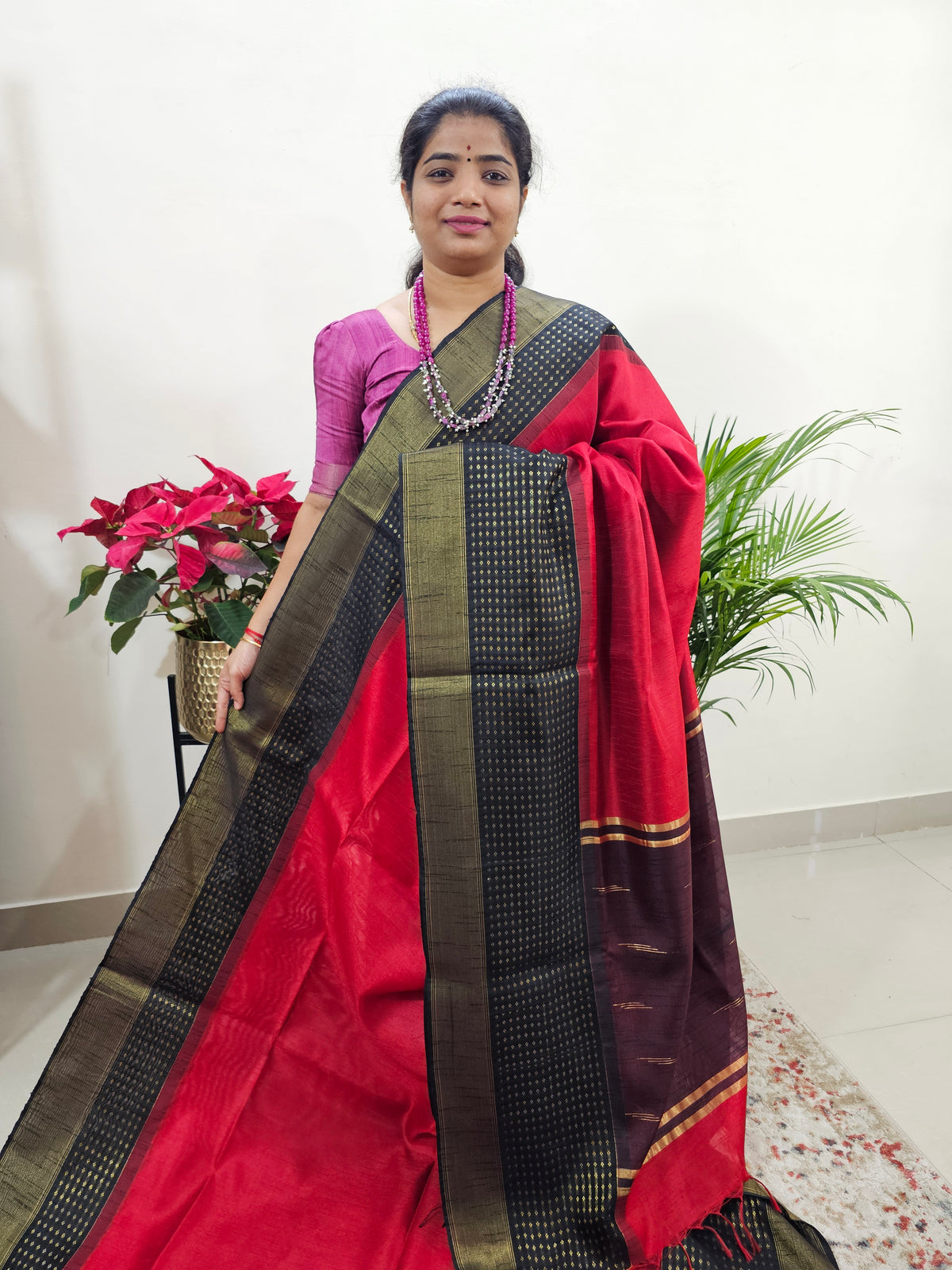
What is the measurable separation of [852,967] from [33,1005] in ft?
4.93

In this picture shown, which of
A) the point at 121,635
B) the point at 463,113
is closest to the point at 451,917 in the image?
the point at 121,635

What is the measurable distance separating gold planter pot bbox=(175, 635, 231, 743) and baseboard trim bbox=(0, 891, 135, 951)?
0.58m

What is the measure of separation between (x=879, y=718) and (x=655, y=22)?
1530mm

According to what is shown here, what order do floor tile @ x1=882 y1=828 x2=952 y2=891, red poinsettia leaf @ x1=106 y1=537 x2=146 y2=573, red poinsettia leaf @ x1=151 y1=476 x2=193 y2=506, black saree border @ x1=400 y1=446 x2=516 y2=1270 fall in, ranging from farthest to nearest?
1. floor tile @ x1=882 y1=828 x2=952 y2=891
2. red poinsettia leaf @ x1=151 y1=476 x2=193 y2=506
3. red poinsettia leaf @ x1=106 y1=537 x2=146 y2=573
4. black saree border @ x1=400 y1=446 x2=516 y2=1270

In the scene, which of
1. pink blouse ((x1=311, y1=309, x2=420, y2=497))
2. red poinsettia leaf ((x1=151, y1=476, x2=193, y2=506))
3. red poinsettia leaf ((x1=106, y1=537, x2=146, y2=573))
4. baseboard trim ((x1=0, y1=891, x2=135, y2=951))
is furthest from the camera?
baseboard trim ((x1=0, y1=891, x2=135, y2=951))

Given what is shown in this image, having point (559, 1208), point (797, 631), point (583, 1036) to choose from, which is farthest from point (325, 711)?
point (797, 631)

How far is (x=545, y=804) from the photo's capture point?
3.60 feet

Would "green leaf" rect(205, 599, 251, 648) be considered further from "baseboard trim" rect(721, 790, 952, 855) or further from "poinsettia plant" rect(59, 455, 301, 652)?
"baseboard trim" rect(721, 790, 952, 855)

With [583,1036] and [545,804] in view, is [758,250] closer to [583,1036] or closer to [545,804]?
[545,804]

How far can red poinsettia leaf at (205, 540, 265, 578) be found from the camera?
4.67ft

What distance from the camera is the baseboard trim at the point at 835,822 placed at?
2.22 m

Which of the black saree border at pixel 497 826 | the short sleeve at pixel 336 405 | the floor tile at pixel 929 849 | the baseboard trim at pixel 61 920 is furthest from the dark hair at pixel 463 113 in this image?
the floor tile at pixel 929 849

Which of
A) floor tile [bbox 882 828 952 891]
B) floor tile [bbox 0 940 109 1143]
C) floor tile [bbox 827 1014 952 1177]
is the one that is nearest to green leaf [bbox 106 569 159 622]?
floor tile [bbox 0 940 109 1143]

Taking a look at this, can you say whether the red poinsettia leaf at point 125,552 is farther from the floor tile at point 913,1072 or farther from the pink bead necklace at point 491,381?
the floor tile at point 913,1072
